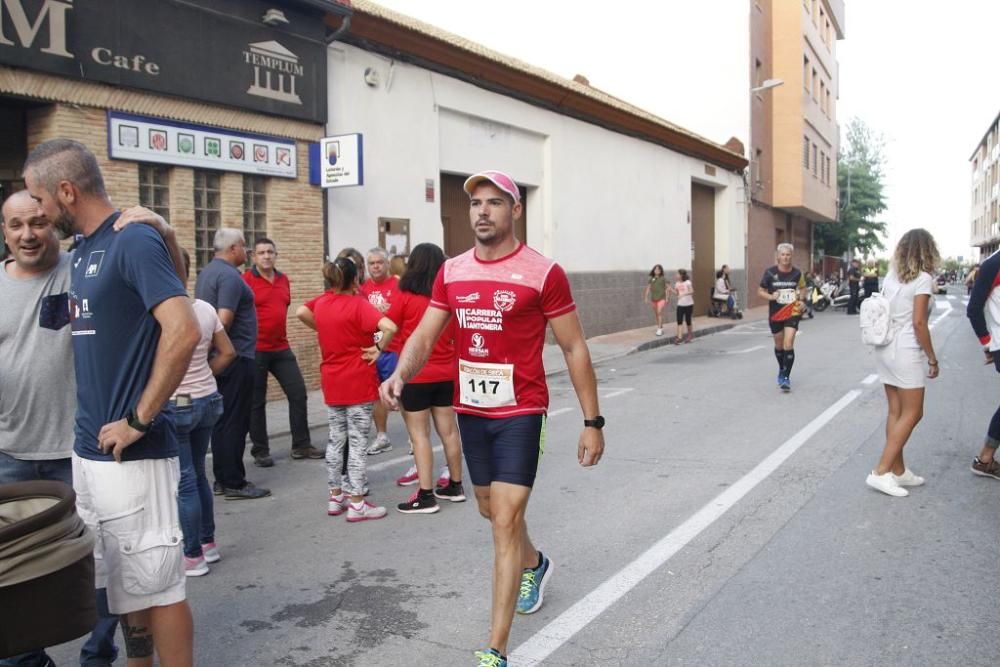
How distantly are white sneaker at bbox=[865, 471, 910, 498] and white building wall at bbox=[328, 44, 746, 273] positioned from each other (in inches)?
334

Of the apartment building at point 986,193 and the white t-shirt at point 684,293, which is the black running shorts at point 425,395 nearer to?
the white t-shirt at point 684,293

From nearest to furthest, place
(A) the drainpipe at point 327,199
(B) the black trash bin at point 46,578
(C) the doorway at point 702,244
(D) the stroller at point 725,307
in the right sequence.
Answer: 1. (B) the black trash bin at point 46,578
2. (A) the drainpipe at point 327,199
3. (D) the stroller at point 725,307
4. (C) the doorway at point 702,244

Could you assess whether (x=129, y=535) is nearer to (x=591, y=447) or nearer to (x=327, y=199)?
(x=591, y=447)

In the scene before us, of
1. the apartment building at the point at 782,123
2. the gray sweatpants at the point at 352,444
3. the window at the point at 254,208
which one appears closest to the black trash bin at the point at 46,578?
the gray sweatpants at the point at 352,444

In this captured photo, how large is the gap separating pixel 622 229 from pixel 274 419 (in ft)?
46.3

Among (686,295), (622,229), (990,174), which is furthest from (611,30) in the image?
(990,174)

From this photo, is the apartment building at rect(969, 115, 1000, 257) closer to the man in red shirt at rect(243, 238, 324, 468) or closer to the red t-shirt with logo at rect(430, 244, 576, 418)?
the man in red shirt at rect(243, 238, 324, 468)

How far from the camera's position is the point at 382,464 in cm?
750

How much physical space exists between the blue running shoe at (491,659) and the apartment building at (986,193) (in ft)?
233

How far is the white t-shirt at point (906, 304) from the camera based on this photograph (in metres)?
5.91

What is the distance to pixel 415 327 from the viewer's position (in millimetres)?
6035

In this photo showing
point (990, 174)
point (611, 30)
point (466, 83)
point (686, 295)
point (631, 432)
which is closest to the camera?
point (631, 432)

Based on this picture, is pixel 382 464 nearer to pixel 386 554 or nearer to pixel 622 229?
pixel 386 554

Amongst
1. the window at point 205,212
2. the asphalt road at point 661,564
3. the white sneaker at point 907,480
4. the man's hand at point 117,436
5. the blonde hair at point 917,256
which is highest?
the window at point 205,212
